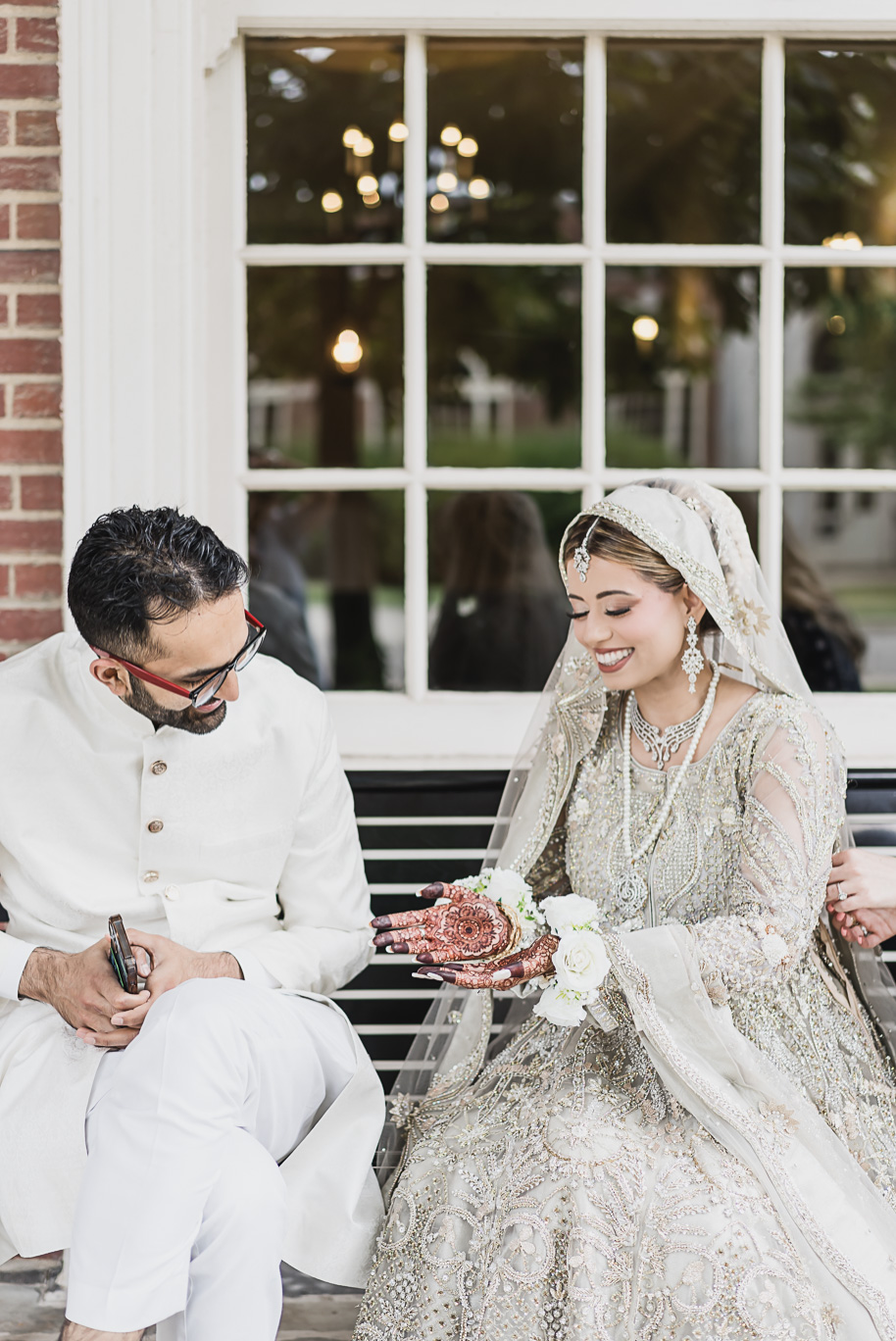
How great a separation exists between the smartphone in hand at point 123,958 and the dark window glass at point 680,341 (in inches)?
149

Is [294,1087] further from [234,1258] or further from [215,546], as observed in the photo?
[215,546]

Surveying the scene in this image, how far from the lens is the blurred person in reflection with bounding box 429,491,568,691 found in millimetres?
4164

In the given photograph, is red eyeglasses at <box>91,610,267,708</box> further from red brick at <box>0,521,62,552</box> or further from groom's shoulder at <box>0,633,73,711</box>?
red brick at <box>0,521,62,552</box>

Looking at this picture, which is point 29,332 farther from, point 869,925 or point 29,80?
point 869,925

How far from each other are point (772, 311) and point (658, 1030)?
1.68 m

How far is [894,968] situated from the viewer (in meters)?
2.70

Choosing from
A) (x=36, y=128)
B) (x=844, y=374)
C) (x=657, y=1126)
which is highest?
(x=844, y=374)

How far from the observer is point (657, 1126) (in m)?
1.89

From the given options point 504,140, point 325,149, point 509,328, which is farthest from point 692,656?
point 509,328

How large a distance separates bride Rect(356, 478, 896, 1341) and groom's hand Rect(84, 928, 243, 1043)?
0.99 ft

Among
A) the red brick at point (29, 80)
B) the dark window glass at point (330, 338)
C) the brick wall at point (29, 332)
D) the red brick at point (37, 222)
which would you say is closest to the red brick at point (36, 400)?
the brick wall at point (29, 332)

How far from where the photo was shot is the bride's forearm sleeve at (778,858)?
190cm

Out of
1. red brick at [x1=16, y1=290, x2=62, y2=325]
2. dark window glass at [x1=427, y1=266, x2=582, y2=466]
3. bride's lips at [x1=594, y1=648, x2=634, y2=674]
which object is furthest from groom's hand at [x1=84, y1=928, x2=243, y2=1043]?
dark window glass at [x1=427, y1=266, x2=582, y2=466]

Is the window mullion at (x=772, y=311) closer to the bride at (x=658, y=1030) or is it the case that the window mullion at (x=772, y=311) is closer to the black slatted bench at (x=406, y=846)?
the black slatted bench at (x=406, y=846)
